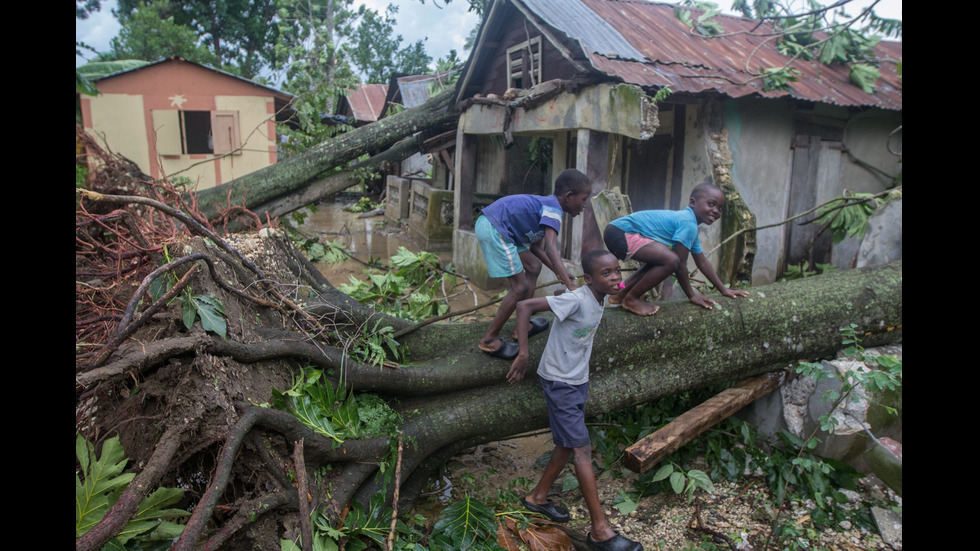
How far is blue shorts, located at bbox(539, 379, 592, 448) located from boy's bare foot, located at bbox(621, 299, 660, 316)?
2.77ft

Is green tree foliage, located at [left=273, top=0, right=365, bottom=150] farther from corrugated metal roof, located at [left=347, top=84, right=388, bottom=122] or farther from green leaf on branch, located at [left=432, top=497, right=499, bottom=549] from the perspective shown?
green leaf on branch, located at [left=432, top=497, right=499, bottom=549]

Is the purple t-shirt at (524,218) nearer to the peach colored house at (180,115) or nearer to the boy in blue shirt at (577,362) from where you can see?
the boy in blue shirt at (577,362)

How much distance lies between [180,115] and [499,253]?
39.1ft

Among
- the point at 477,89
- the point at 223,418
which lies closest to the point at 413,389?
the point at 223,418

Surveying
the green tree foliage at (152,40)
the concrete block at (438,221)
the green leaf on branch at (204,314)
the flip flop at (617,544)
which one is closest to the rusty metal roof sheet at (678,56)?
the flip flop at (617,544)

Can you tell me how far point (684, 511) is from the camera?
4094 mm

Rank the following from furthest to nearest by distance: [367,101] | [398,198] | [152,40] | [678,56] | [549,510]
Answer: [367,101]
[152,40]
[398,198]
[678,56]
[549,510]

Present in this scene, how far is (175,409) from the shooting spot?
2.90m

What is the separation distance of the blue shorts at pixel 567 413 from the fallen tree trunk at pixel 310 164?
6.65 meters

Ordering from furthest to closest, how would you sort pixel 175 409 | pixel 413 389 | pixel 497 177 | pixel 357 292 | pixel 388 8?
pixel 388 8
pixel 497 177
pixel 357 292
pixel 413 389
pixel 175 409

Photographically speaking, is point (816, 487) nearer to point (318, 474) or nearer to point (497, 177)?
point (318, 474)

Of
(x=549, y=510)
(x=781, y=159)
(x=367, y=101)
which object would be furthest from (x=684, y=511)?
(x=367, y=101)

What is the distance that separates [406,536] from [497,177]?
10.3m

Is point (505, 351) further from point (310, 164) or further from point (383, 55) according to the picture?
point (383, 55)
